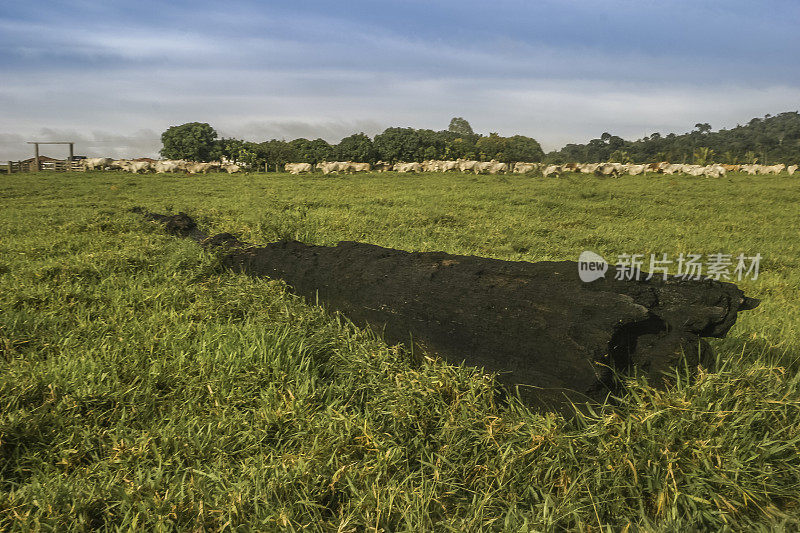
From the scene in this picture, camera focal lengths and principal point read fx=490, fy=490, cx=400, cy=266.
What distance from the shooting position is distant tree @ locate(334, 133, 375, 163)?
70000mm

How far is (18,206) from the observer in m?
13.8

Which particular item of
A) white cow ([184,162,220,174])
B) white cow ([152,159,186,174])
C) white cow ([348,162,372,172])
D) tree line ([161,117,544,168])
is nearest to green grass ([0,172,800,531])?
white cow ([348,162,372,172])

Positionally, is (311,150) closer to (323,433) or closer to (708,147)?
(708,147)

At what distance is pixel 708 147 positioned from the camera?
77.6 m

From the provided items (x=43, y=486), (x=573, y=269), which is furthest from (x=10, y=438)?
(x=573, y=269)

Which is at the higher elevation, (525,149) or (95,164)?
(525,149)

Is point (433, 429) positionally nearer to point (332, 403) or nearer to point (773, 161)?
point (332, 403)

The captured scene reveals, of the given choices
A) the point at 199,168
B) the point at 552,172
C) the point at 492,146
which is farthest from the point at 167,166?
the point at 492,146

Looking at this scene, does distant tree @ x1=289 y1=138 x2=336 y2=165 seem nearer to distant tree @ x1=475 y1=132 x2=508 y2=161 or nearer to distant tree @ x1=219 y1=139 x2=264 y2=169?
distant tree @ x1=219 y1=139 x2=264 y2=169

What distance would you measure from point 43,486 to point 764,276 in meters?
8.83

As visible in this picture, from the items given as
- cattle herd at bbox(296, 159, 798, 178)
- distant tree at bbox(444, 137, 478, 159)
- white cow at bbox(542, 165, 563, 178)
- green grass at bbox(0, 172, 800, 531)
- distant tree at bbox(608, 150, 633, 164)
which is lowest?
green grass at bbox(0, 172, 800, 531)

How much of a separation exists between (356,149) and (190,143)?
1469 inches

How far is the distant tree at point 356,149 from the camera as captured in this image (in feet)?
230
